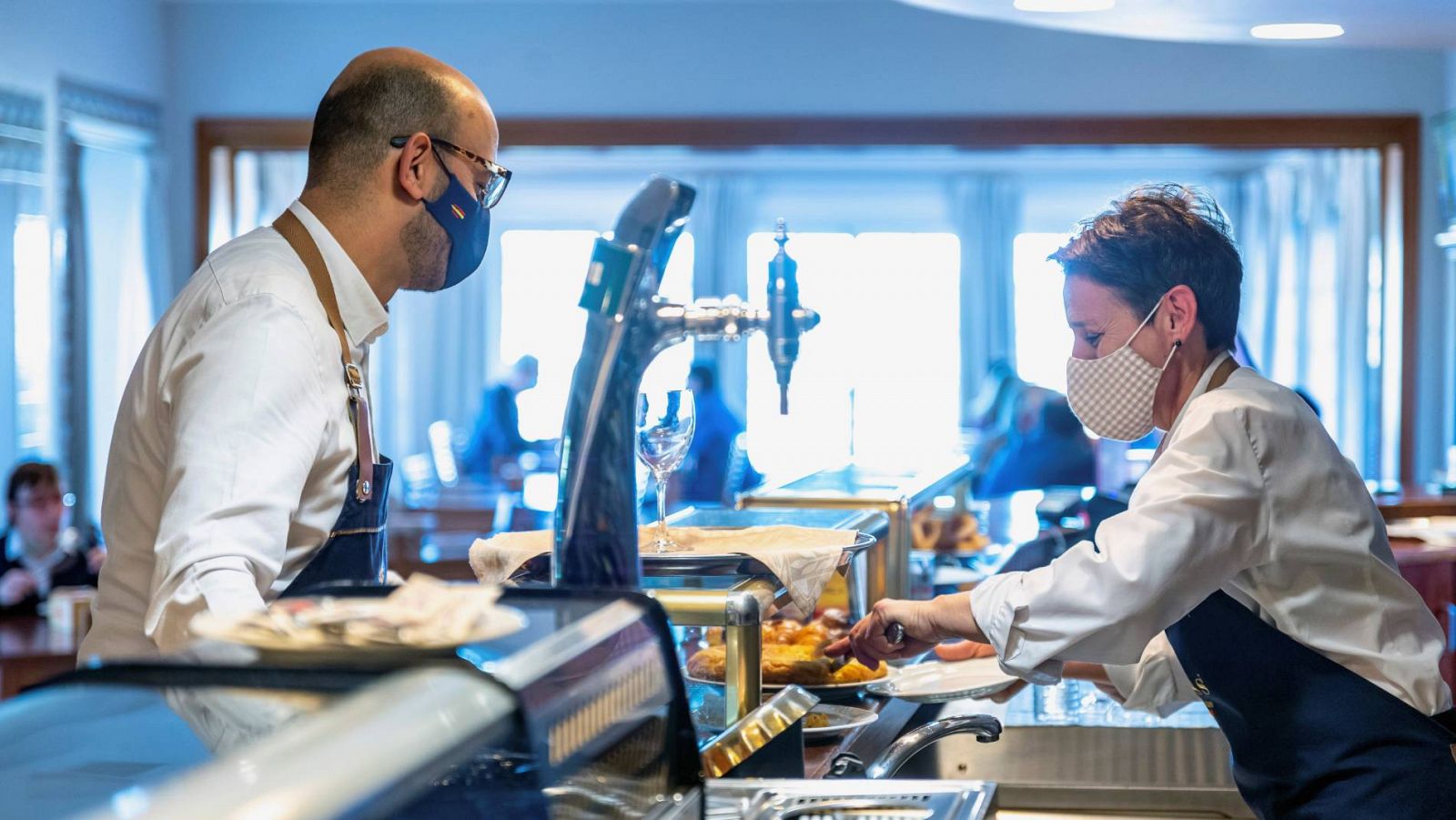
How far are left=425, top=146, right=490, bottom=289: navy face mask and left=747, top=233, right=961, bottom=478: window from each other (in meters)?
10.6

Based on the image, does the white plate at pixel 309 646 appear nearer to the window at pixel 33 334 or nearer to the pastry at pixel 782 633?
the pastry at pixel 782 633

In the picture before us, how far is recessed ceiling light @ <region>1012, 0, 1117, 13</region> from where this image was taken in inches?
148

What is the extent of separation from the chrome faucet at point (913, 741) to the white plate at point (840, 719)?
0.56 ft

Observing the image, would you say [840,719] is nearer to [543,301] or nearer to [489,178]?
[489,178]

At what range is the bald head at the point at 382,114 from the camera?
1.76 metres

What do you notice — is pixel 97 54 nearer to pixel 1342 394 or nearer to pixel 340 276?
pixel 340 276

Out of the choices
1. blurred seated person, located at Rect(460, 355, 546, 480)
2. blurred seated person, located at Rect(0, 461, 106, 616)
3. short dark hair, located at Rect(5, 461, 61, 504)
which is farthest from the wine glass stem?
blurred seated person, located at Rect(460, 355, 546, 480)

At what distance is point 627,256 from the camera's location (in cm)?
116

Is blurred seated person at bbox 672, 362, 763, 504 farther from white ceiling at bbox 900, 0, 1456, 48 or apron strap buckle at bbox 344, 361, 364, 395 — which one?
apron strap buckle at bbox 344, 361, 364, 395

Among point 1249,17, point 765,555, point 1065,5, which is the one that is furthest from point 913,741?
point 1249,17

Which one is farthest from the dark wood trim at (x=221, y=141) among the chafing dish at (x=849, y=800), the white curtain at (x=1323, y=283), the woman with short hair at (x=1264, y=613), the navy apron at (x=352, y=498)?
the chafing dish at (x=849, y=800)

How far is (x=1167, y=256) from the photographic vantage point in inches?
71.5

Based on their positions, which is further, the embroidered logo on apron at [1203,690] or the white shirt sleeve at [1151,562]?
the embroidered logo on apron at [1203,690]

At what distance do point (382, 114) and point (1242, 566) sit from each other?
110 centimetres
